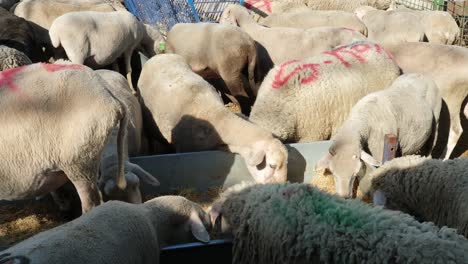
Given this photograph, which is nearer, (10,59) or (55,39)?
(10,59)

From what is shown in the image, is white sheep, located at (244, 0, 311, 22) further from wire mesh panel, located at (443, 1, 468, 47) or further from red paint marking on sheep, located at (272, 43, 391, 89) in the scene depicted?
red paint marking on sheep, located at (272, 43, 391, 89)

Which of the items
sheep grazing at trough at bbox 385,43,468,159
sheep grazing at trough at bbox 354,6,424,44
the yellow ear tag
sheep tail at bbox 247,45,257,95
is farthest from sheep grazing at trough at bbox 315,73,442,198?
the yellow ear tag

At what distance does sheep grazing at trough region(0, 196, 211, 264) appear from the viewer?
8.05ft

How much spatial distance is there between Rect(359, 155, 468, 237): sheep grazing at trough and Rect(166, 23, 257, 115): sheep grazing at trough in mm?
3484

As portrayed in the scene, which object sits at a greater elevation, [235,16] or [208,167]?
[235,16]

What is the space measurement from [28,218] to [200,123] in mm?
1736

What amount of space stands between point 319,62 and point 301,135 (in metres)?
0.87

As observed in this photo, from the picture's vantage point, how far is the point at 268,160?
4691mm

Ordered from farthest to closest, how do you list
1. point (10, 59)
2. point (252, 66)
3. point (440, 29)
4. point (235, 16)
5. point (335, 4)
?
1. point (335, 4)
2. point (440, 29)
3. point (235, 16)
4. point (252, 66)
5. point (10, 59)

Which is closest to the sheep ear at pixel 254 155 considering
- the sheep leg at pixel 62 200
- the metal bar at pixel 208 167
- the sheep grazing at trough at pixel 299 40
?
the metal bar at pixel 208 167

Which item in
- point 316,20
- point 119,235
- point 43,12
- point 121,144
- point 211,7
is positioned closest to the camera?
point 119,235

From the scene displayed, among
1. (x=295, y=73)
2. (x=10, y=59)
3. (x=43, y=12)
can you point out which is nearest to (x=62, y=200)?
(x=10, y=59)

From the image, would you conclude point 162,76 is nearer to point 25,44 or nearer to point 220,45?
point 220,45

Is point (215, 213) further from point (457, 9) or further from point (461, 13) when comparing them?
point (457, 9)
